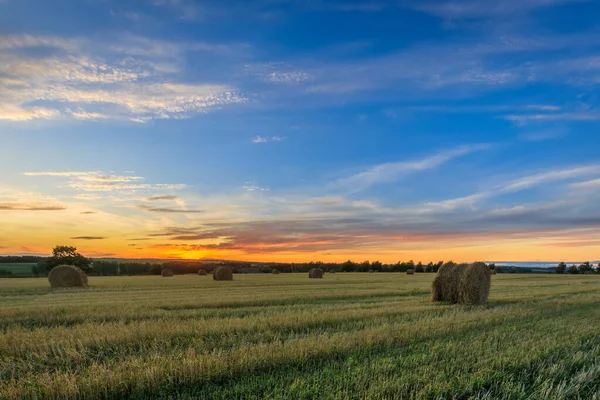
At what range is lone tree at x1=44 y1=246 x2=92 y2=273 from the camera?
76625mm

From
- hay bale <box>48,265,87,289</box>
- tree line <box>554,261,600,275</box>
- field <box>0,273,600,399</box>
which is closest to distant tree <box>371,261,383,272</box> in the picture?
tree line <box>554,261,600,275</box>

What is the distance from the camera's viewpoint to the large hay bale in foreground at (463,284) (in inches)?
721

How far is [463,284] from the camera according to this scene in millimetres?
18500

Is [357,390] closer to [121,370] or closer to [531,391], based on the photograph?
[531,391]

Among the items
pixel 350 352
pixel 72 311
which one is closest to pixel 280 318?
pixel 350 352

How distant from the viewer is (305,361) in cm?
688

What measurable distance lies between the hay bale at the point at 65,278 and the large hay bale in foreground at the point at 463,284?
88.5ft

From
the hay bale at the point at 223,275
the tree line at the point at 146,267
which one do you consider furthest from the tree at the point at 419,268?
the hay bale at the point at 223,275

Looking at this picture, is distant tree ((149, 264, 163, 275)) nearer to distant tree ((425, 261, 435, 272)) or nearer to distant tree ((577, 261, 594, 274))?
distant tree ((425, 261, 435, 272))

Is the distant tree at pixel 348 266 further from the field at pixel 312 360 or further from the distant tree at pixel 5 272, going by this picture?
the field at pixel 312 360

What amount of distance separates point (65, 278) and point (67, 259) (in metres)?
51.7

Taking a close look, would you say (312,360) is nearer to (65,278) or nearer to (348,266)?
(65,278)

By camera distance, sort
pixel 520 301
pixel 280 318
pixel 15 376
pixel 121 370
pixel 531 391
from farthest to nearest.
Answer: pixel 520 301 → pixel 280 318 → pixel 15 376 → pixel 121 370 → pixel 531 391

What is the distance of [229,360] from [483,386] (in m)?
3.71
